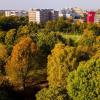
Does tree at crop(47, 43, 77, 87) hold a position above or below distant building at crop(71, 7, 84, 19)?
above

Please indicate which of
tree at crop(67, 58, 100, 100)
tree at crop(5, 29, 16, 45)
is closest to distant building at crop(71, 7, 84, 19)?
tree at crop(5, 29, 16, 45)

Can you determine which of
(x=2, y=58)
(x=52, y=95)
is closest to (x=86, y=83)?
(x=52, y=95)

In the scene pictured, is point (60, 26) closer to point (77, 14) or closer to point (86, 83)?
point (86, 83)

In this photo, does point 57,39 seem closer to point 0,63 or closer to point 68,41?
point 68,41

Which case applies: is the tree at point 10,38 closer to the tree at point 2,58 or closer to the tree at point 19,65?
the tree at point 2,58

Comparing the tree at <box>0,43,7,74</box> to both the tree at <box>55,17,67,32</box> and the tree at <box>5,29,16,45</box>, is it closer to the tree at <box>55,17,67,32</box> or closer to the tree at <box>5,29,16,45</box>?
the tree at <box>5,29,16,45</box>

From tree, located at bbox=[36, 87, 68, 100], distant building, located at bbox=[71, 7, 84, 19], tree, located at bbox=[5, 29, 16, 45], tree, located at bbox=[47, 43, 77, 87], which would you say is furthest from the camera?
distant building, located at bbox=[71, 7, 84, 19]

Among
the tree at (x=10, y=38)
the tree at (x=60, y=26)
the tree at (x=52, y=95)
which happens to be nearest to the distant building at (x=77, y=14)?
the tree at (x=60, y=26)
